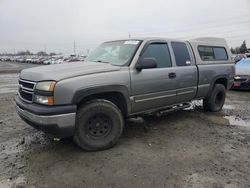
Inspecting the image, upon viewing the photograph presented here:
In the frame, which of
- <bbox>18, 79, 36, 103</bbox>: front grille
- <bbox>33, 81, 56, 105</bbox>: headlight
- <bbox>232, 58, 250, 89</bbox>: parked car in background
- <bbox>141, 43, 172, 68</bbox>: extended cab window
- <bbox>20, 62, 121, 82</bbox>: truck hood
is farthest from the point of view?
<bbox>232, 58, 250, 89</bbox>: parked car in background

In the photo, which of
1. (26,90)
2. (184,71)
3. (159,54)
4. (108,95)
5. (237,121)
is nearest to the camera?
(26,90)

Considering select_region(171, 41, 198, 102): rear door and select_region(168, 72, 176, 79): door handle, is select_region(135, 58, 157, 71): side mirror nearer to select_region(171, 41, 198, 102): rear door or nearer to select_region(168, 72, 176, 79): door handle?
select_region(168, 72, 176, 79): door handle

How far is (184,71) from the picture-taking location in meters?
5.35

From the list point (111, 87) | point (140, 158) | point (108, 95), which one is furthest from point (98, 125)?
point (140, 158)

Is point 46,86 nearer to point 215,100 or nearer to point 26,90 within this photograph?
point 26,90

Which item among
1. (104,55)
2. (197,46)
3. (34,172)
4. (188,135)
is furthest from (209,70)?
(34,172)

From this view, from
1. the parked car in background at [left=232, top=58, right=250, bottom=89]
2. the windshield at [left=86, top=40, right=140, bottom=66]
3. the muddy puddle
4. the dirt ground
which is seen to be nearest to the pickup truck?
the windshield at [left=86, top=40, right=140, bottom=66]

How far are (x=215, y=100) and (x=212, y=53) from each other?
132 cm

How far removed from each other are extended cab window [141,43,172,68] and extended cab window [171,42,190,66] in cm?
25

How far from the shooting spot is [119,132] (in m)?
4.24

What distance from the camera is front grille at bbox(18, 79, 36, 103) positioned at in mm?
3779

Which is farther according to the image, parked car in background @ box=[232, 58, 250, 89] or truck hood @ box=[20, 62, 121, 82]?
parked car in background @ box=[232, 58, 250, 89]

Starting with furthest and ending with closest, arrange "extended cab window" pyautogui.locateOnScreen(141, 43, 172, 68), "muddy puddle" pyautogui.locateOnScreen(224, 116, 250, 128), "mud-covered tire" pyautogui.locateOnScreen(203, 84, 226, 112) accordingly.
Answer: "mud-covered tire" pyautogui.locateOnScreen(203, 84, 226, 112) → "muddy puddle" pyautogui.locateOnScreen(224, 116, 250, 128) → "extended cab window" pyautogui.locateOnScreen(141, 43, 172, 68)

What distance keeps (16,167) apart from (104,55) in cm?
268
